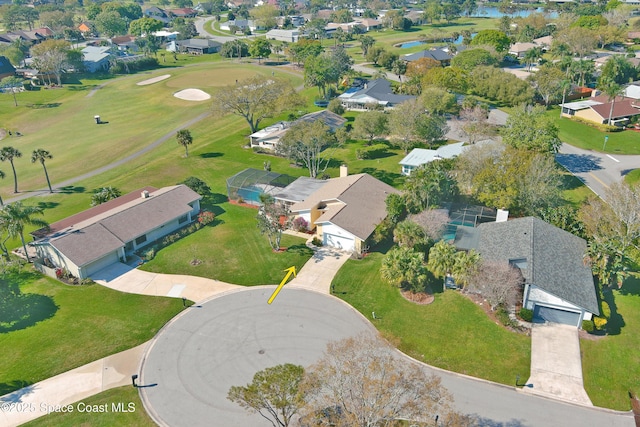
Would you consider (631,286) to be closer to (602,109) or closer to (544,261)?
(544,261)

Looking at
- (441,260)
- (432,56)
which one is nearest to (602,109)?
A: (432,56)

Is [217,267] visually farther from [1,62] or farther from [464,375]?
[1,62]

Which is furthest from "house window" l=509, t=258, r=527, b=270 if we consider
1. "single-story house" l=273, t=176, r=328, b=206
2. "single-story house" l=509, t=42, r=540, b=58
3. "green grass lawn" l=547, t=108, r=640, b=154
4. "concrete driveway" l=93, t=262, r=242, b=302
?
"single-story house" l=509, t=42, r=540, b=58

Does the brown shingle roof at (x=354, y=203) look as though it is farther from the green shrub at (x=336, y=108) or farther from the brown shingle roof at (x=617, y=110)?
the brown shingle roof at (x=617, y=110)

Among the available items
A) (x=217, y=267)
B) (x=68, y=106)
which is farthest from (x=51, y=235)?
(x=68, y=106)

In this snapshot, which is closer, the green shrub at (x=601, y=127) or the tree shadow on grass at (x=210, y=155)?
the tree shadow on grass at (x=210, y=155)

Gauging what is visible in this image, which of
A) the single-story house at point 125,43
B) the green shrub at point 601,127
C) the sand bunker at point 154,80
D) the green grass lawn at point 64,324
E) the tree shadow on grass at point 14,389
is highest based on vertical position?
the single-story house at point 125,43

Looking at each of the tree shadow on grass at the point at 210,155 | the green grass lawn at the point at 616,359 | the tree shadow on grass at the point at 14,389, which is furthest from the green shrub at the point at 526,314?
the tree shadow on grass at the point at 210,155
